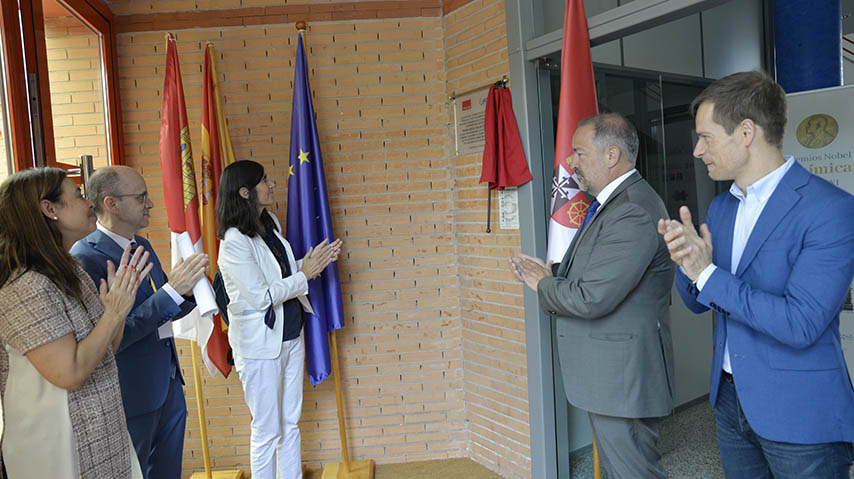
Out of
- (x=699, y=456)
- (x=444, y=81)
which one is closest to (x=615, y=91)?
(x=444, y=81)

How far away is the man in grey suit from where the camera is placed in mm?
1976

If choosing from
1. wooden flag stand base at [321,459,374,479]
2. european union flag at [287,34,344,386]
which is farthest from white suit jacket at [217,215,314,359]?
wooden flag stand base at [321,459,374,479]

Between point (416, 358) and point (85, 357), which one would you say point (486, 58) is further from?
point (85, 357)

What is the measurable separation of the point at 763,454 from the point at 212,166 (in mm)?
3162

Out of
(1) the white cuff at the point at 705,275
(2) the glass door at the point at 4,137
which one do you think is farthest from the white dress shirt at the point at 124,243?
(1) the white cuff at the point at 705,275

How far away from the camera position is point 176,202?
3.32 m

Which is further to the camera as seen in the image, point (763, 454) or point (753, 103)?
point (763, 454)

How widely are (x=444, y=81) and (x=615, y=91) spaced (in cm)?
126

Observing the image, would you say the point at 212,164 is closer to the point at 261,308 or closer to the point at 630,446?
the point at 261,308

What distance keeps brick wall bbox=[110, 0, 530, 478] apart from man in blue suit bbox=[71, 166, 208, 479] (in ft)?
4.67

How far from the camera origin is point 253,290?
9.33ft

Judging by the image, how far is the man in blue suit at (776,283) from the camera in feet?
4.73

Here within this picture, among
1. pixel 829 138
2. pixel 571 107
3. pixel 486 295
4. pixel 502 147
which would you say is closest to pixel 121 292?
pixel 571 107

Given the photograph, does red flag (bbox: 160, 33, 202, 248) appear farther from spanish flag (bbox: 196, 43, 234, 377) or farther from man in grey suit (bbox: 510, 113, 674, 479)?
man in grey suit (bbox: 510, 113, 674, 479)
